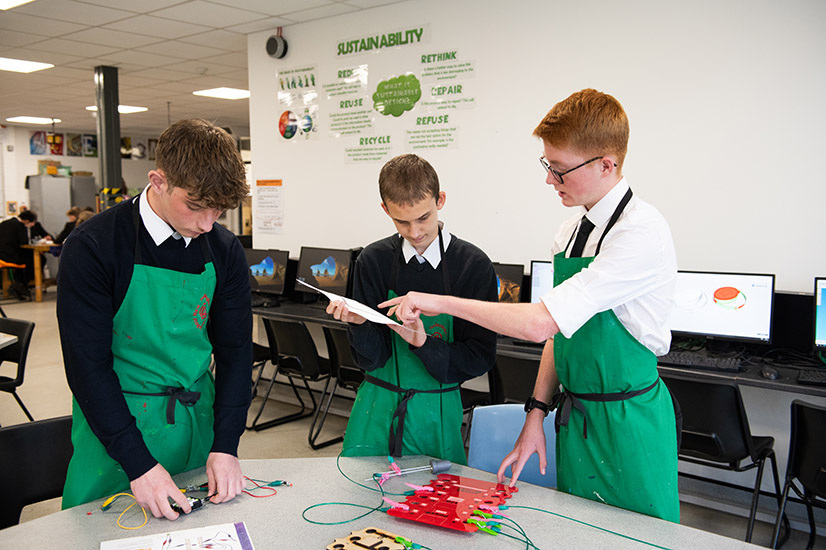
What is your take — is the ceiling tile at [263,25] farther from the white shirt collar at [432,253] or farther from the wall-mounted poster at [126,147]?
the wall-mounted poster at [126,147]

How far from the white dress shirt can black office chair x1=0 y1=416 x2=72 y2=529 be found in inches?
61.1

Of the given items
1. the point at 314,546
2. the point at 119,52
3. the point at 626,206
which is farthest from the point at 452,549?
the point at 119,52

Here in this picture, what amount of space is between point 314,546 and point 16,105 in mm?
11215

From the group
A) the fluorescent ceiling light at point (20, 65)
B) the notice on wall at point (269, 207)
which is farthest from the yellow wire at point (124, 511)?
the fluorescent ceiling light at point (20, 65)

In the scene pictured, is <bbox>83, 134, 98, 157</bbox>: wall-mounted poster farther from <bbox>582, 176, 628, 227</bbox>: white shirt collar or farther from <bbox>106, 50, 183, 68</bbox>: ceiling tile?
<bbox>582, 176, 628, 227</bbox>: white shirt collar

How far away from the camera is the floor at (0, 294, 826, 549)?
3.24 metres

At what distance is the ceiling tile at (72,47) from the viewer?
235 inches

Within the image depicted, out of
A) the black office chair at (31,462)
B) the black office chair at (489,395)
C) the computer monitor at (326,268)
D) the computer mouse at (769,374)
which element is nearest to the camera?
the black office chair at (31,462)

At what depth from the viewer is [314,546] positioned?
1.29 metres

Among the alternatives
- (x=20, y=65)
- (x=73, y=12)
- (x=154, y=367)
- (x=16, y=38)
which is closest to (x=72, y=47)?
(x=16, y=38)

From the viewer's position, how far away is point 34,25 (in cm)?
542

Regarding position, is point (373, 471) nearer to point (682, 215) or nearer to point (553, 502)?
point (553, 502)

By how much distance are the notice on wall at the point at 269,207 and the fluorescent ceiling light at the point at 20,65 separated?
3.18m

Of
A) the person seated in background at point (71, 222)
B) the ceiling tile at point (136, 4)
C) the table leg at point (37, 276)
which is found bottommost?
the table leg at point (37, 276)
